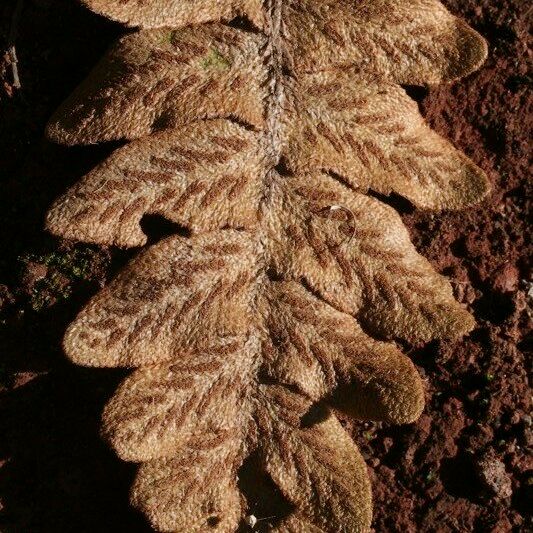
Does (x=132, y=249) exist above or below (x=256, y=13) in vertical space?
below

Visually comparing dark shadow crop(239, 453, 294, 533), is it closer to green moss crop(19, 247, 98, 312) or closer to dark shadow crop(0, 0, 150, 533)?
dark shadow crop(0, 0, 150, 533)

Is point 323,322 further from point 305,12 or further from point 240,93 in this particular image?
point 305,12

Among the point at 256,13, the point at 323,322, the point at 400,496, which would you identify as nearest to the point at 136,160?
the point at 256,13

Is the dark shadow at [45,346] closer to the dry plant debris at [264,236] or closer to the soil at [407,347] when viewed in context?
the soil at [407,347]

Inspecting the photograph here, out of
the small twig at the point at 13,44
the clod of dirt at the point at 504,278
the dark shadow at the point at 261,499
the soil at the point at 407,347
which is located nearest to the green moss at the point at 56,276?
the soil at the point at 407,347

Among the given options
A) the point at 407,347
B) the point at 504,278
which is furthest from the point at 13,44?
the point at 504,278

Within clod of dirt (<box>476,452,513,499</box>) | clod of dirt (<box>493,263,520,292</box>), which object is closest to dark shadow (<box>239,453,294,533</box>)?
clod of dirt (<box>476,452,513,499</box>)
